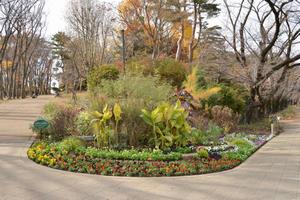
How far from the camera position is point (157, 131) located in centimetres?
908

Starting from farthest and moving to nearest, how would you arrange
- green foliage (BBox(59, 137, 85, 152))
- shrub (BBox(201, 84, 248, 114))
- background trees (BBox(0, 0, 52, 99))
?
1. background trees (BBox(0, 0, 52, 99))
2. shrub (BBox(201, 84, 248, 114))
3. green foliage (BBox(59, 137, 85, 152))

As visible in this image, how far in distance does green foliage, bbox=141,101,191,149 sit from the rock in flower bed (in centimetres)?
102

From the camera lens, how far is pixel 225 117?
17250mm

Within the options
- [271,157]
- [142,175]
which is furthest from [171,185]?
[271,157]

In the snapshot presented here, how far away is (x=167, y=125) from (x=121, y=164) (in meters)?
2.06

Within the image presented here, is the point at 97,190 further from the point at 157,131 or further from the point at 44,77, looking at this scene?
the point at 44,77

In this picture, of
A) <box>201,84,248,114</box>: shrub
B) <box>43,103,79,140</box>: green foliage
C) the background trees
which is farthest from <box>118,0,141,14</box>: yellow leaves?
<box>43,103,79,140</box>: green foliage

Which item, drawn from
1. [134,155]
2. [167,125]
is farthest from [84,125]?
[134,155]

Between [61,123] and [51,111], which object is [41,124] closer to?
[61,123]

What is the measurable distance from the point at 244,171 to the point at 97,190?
3249 millimetres

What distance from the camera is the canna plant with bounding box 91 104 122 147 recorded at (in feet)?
30.0

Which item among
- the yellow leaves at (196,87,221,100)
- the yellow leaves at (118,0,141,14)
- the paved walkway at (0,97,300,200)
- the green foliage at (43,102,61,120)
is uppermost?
the yellow leaves at (118,0,141,14)

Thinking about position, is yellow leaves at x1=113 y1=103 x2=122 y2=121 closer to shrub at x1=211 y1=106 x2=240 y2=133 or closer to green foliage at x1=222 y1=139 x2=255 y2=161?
green foliage at x1=222 y1=139 x2=255 y2=161

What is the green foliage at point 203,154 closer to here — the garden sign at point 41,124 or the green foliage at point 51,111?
the garden sign at point 41,124
